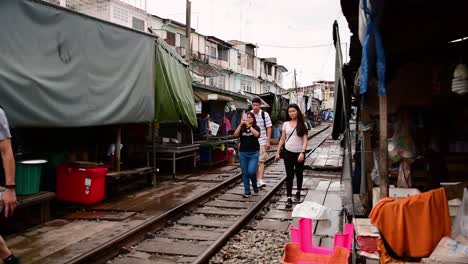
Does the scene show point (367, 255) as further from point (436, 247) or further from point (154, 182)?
point (154, 182)

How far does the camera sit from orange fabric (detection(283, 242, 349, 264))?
366 cm

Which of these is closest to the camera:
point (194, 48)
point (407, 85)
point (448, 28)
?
point (448, 28)

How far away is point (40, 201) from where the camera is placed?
21.0 ft

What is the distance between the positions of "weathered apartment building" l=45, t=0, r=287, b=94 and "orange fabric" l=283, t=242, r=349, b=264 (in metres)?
18.7

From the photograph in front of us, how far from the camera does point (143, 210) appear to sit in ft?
25.4

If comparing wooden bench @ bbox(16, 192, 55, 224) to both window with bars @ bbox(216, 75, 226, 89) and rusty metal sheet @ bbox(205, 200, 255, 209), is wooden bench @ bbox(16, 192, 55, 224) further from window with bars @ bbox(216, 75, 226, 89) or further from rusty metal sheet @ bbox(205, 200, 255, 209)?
window with bars @ bbox(216, 75, 226, 89)

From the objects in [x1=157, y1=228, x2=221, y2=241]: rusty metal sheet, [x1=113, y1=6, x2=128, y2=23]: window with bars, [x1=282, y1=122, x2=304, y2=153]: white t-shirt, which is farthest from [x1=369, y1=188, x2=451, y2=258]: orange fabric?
[x1=113, y1=6, x2=128, y2=23]: window with bars

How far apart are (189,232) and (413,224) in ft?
13.6

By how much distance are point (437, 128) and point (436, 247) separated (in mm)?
3884

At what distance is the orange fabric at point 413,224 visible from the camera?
10.2ft

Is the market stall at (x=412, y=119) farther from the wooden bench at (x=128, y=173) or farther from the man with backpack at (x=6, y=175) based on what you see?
the wooden bench at (x=128, y=173)

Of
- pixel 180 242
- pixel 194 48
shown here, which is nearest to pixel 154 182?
pixel 180 242

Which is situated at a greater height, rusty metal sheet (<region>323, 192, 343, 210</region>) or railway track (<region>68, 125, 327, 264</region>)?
rusty metal sheet (<region>323, 192, 343, 210</region>)

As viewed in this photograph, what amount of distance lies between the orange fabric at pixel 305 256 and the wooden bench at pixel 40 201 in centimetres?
424
